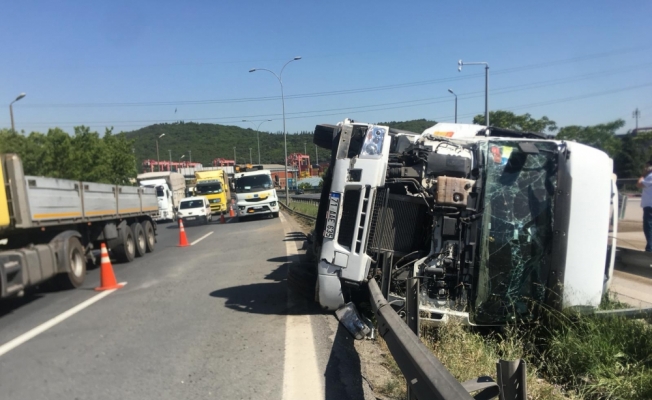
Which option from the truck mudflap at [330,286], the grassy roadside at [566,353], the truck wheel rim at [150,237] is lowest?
the truck wheel rim at [150,237]

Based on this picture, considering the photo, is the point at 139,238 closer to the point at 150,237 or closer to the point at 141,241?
the point at 141,241

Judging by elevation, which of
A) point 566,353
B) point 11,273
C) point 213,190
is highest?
point 11,273

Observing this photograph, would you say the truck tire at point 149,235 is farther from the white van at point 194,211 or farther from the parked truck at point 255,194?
the white van at point 194,211

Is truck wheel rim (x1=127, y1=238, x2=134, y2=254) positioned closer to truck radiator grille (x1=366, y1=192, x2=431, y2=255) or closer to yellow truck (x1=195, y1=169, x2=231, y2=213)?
truck radiator grille (x1=366, y1=192, x2=431, y2=255)

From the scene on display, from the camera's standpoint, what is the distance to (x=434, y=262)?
5.82 m

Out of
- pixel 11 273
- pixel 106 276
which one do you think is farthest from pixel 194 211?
pixel 11 273

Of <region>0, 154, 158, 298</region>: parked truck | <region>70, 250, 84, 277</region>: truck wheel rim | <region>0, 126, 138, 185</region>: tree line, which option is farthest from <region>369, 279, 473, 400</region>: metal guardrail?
<region>0, 126, 138, 185</region>: tree line

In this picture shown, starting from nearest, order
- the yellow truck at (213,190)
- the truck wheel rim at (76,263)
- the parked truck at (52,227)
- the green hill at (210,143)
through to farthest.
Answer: the parked truck at (52,227)
the truck wheel rim at (76,263)
the yellow truck at (213,190)
the green hill at (210,143)

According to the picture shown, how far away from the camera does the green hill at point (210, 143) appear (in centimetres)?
10669

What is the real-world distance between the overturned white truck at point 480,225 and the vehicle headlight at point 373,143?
12 mm

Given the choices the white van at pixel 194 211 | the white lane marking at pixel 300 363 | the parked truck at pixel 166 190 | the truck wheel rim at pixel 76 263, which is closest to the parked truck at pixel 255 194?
the white van at pixel 194 211

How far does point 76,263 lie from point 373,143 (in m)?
7.37

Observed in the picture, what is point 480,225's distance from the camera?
557 centimetres

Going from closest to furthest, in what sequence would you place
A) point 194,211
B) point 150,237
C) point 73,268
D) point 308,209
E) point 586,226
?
point 586,226 < point 73,268 < point 150,237 < point 308,209 < point 194,211
